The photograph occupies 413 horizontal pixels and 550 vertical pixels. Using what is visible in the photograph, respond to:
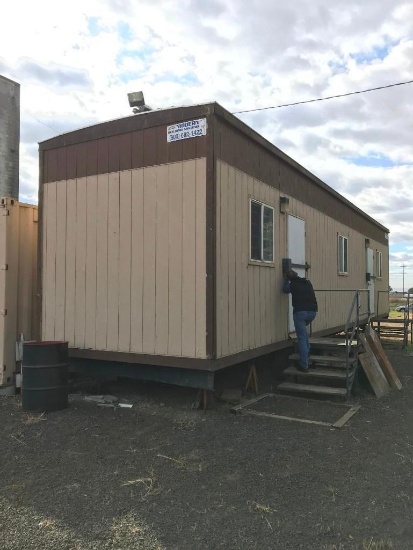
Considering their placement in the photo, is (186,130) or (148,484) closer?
(148,484)

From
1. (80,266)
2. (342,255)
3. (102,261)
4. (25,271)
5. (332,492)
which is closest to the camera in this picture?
(332,492)

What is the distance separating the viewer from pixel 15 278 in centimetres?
723

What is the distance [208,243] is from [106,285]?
5.74 feet

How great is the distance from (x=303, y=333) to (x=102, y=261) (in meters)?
3.26

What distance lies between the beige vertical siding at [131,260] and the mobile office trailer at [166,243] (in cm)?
1

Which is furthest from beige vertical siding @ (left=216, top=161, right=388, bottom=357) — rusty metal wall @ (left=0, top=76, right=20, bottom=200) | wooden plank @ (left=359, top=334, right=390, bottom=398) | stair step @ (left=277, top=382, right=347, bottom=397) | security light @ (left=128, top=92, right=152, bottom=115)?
rusty metal wall @ (left=0, top=76, right=20, bottom=200)

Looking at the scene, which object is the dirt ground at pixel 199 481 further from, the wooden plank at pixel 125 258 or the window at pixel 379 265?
the window at pixel 379 265

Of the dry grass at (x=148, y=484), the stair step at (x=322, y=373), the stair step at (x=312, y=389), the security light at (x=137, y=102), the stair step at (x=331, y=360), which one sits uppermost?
the security light at (x=137, y=102)

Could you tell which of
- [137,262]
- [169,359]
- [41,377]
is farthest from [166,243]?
[41,377]

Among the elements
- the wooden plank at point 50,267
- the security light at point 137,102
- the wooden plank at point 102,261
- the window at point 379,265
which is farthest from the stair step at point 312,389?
the window at point 379,265

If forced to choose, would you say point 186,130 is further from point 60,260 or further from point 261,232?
point 60,260

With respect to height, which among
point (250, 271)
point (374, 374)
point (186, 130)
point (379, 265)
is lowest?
point (374, 374)

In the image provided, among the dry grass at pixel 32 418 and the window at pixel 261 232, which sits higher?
the window at pixel 261 232

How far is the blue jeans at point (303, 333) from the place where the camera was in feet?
24.4
